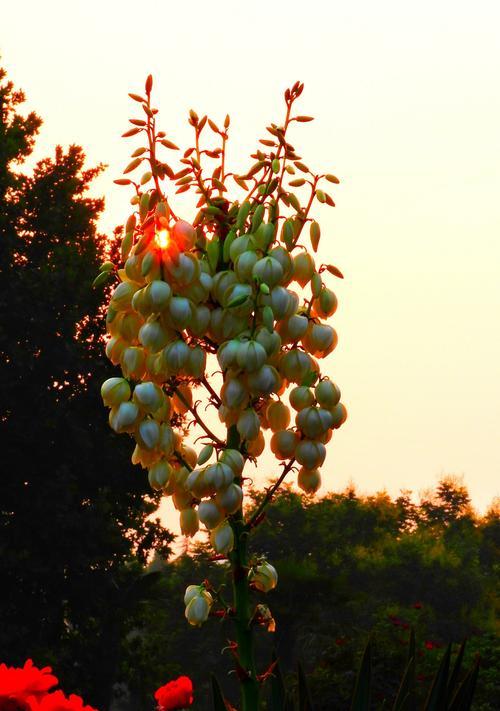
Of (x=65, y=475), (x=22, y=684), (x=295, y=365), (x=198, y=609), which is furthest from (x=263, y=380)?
(x=65, y=475)

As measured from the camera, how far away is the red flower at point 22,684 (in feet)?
13.4

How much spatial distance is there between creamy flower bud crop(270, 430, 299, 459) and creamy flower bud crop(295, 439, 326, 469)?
28 millimetres

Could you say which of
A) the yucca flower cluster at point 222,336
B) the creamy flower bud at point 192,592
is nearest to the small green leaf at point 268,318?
the yucca flower cluster at point 222,336

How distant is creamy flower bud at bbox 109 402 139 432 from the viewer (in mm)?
4238

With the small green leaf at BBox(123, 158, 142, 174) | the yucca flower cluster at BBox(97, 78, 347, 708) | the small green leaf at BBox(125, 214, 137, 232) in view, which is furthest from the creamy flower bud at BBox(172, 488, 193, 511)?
the small green leaf at BBox(123, 158, 142, 174)

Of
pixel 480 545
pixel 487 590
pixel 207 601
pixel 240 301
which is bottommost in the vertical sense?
pixel 207 601

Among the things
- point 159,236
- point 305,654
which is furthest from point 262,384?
point 305,654

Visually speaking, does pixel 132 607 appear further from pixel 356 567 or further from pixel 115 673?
pixel 356 567

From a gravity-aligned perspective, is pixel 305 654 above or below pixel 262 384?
above

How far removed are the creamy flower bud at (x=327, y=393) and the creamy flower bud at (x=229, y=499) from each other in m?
0.48

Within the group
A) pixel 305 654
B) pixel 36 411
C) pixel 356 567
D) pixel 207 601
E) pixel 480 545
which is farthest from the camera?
pixel 480 545

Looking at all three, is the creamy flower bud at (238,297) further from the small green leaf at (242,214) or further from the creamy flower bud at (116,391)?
the creamy flower bud at (116,391)

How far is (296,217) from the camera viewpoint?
14.7ft

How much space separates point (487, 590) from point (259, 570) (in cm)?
3243
